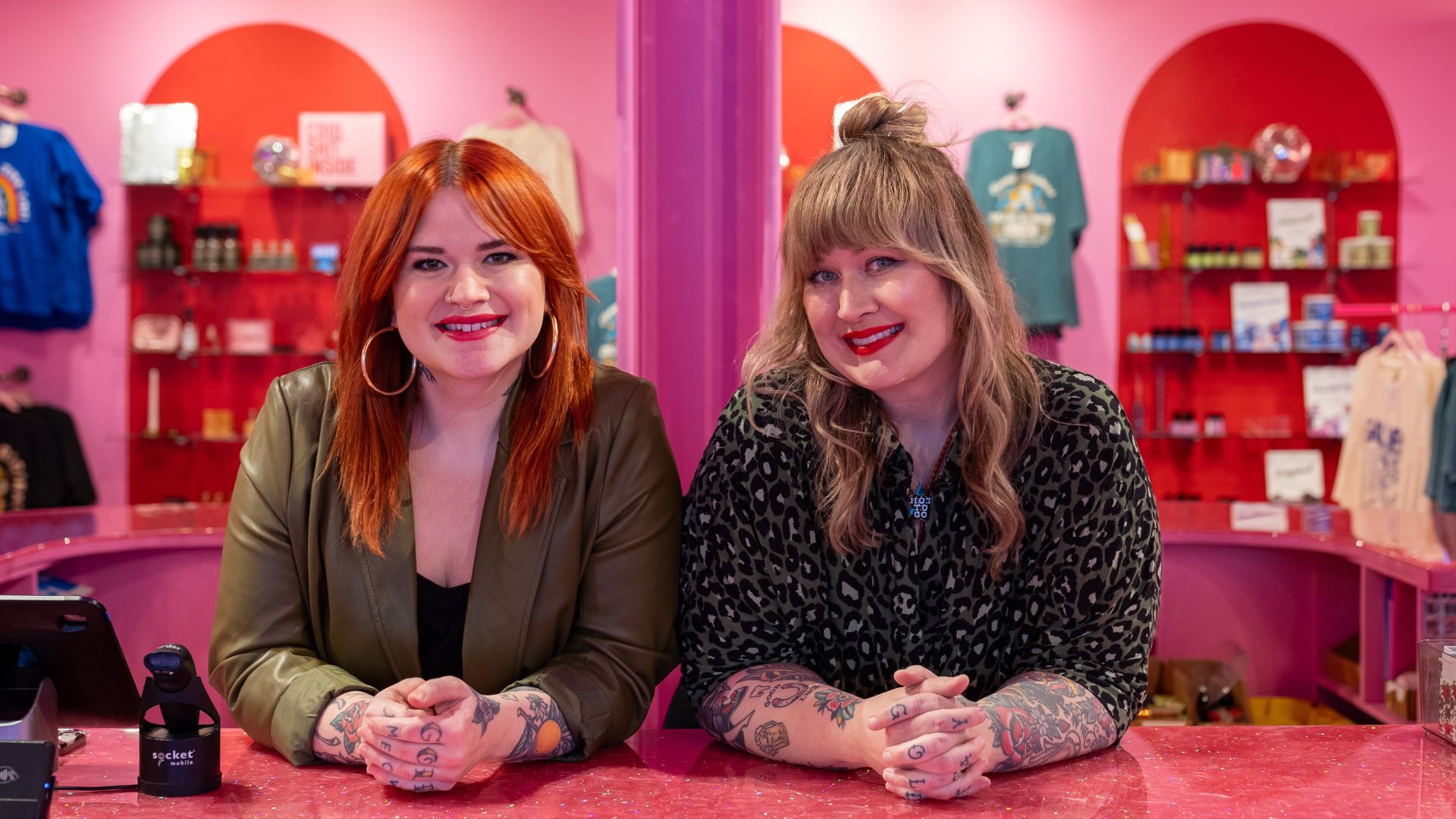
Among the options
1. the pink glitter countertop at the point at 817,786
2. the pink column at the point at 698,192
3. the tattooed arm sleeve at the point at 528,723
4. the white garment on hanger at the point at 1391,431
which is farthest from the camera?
the white garment on hanger at the point at 1391,431

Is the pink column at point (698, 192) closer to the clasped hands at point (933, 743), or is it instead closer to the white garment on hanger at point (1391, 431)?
the clasped hands at point (933, 743)

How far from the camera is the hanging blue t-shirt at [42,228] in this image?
589 centimetres

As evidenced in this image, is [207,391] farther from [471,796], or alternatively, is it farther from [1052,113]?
[471,796]

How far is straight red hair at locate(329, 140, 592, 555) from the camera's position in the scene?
70.4 inches

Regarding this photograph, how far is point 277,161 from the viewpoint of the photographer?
6.07m

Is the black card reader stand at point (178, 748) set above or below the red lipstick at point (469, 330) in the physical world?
below

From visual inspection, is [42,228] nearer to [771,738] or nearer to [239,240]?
[239,240]

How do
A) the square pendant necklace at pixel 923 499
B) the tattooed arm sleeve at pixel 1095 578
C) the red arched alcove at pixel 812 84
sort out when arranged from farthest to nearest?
the red arched alcove at pixel 812 84 → the square pendant necklace at pixel 923 499 → the tattooed arm sleeve at pixel 1095 578

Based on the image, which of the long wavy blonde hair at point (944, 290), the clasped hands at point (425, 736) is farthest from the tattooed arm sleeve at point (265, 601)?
the long wavy blonde hair at point (944, 290)

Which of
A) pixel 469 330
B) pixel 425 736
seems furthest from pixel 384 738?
pixel 469 330

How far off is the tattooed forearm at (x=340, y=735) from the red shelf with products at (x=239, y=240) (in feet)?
16.3

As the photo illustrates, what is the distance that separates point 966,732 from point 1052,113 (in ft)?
18.0

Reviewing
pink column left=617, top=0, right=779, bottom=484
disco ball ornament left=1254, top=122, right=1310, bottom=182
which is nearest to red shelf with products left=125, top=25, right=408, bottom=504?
pink column left=617, top=0, right=779, bottom=484

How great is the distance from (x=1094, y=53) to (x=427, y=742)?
594cm
